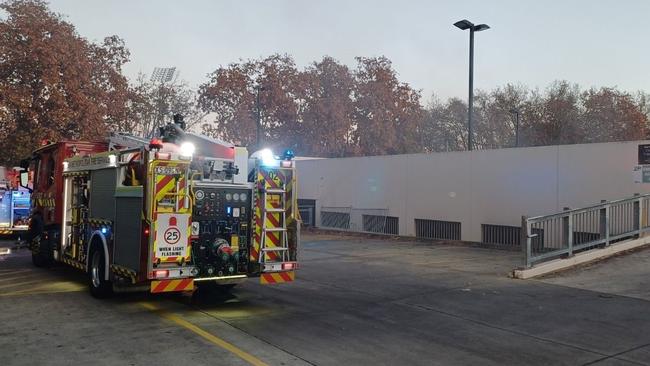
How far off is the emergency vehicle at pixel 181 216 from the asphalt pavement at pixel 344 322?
0.59 meters

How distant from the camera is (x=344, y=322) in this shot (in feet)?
25.0

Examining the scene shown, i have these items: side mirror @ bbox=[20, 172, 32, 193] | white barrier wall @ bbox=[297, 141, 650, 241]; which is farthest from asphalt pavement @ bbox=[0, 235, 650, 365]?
white barrier wall @ bbox=[297, 141, 650, 241]

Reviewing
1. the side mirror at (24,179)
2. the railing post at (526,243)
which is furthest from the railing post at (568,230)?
the side mirror at (24,179)

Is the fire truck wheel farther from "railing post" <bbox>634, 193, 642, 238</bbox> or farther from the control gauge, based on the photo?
"railing post" <bbox>634, 193, 642, 238</bbox>

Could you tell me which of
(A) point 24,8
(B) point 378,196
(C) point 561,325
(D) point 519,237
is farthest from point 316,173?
(C) point 561,325

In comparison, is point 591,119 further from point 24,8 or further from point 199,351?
point 199,351

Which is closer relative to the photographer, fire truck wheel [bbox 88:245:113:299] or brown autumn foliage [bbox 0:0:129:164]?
fire truck wheel [bbox 88:245:113:299]

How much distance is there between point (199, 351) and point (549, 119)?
4352cm

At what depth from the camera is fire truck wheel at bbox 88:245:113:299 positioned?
8984 mm

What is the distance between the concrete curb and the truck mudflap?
6942 millimetres

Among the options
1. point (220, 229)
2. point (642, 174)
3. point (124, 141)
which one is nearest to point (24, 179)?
point (124, 141)

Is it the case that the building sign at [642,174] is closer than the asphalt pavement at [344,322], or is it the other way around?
the asphalt pavement at [344,322]

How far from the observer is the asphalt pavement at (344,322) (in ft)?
19.7

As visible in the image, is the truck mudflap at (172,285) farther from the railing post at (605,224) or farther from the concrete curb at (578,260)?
the railing post at (605,224)
